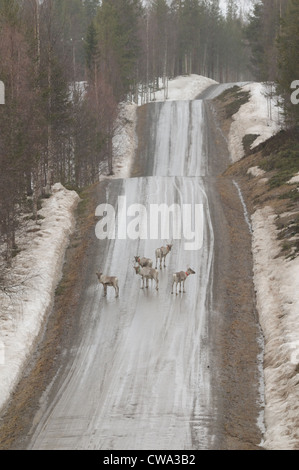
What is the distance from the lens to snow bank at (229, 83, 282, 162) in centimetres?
4988

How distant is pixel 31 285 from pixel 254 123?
36.3 m

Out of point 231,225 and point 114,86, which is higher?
point 114,86

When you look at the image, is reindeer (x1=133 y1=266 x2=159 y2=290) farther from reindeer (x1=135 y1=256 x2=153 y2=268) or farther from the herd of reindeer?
reindeer (x1=135 y1=256 x2=153 y2=268)

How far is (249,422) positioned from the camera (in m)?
14.1

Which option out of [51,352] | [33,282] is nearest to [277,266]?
[51,352]

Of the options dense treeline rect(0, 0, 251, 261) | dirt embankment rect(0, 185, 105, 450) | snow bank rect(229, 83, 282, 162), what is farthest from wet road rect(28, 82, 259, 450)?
snow bank rect(229, 83, 282, 162)

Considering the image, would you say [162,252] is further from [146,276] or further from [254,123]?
[254,123]

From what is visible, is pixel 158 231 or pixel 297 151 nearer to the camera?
pixel 158 231

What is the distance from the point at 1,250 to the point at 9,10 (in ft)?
41.6

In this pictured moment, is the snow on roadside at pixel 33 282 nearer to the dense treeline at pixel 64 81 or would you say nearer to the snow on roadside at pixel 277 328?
the dense treeline at pixel 64 81

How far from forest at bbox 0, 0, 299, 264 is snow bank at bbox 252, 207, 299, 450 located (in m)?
10.3

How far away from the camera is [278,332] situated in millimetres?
17781

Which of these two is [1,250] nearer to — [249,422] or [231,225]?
[231,225]

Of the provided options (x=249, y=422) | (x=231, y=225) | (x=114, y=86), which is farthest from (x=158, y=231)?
(x=114, y=86)
